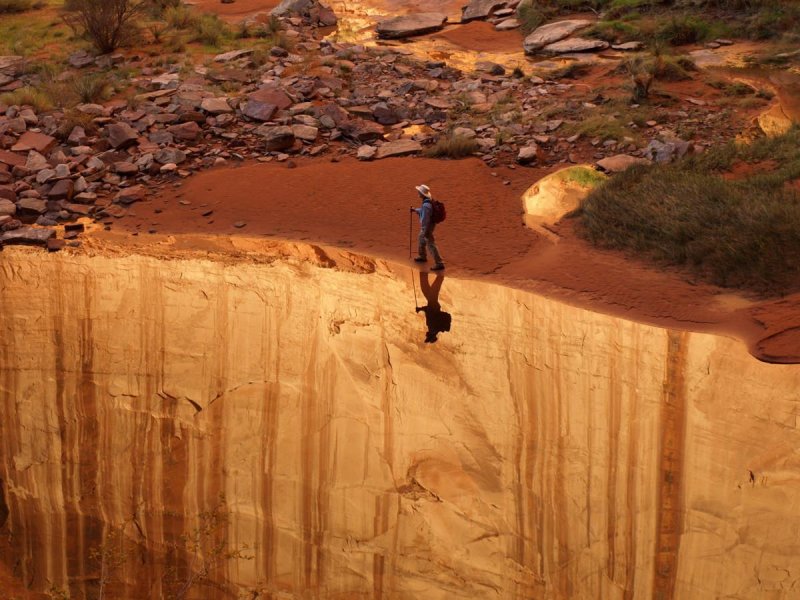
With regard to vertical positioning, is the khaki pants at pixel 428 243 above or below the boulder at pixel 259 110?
below

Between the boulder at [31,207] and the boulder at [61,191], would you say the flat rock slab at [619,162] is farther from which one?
the boulder at [31,207]

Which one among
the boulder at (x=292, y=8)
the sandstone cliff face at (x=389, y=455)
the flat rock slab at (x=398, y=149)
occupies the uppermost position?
the boulder at (x=292, y=8)

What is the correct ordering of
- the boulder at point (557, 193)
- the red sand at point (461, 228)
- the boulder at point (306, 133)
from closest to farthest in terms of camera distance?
1. the red sand at point (461, 228)
2. the boulder at point (557, 193)
3. the boulder at point (306, 133)

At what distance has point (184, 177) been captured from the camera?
15680 millimetres

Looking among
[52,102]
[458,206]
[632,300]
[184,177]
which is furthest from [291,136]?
[632,300]

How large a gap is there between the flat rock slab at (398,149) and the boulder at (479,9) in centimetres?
933

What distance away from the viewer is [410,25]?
23672 millimetres

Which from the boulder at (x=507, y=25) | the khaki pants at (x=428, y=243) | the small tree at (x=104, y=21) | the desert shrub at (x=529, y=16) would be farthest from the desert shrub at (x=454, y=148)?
the small tree at (x=104, y=21)

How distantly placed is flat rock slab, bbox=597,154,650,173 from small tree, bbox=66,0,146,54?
474 inches

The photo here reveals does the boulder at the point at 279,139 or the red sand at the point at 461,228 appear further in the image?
the boulder at the point at 279,139

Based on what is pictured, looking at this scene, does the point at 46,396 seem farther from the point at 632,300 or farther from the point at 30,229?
the point at 632,300

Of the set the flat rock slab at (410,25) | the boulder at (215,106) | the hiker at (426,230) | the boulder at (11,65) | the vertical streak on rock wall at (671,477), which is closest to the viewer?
the vertical streak on rock wall at (671,477)

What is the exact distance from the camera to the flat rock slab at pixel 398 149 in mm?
16016

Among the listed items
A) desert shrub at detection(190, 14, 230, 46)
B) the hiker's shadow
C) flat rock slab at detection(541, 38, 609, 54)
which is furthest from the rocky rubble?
the hiker's shadow
